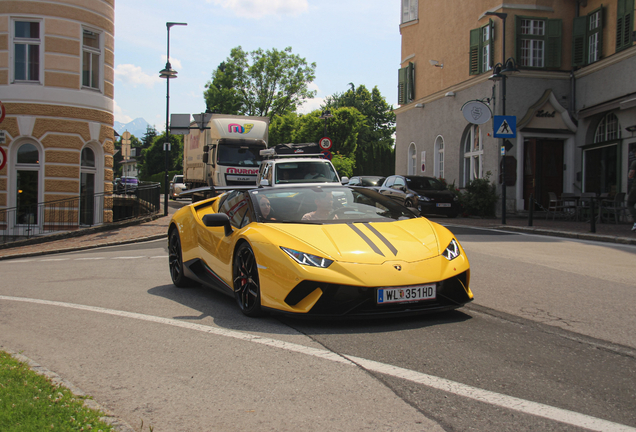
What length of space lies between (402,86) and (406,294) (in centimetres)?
3138

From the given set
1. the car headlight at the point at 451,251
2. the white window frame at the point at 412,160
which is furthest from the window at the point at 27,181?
the white window frame at the point at 412,160

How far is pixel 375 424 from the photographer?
10.3 feet

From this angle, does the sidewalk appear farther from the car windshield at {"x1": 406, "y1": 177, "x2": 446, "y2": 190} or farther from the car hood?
the car hood

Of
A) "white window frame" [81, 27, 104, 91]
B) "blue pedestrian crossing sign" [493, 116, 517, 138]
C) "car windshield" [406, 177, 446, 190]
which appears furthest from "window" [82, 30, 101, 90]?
"blue pedestrian crossing sign" [493, 116, 517, 138]

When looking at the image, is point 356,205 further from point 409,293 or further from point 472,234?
point 472,234

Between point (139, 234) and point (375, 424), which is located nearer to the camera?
point (375, 424)

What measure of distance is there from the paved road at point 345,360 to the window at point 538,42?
19.6 m

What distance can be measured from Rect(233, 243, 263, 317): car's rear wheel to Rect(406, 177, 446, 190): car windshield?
18.7 meters

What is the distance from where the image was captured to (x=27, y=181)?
19391 mm

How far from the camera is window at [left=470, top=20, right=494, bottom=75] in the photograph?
2559 centimetres

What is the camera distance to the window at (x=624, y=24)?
20.9 metres

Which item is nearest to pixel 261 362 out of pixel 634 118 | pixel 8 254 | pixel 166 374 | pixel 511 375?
pixel 166 374

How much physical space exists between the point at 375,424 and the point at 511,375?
1181mm

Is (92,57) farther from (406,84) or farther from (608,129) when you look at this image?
(406,84)
